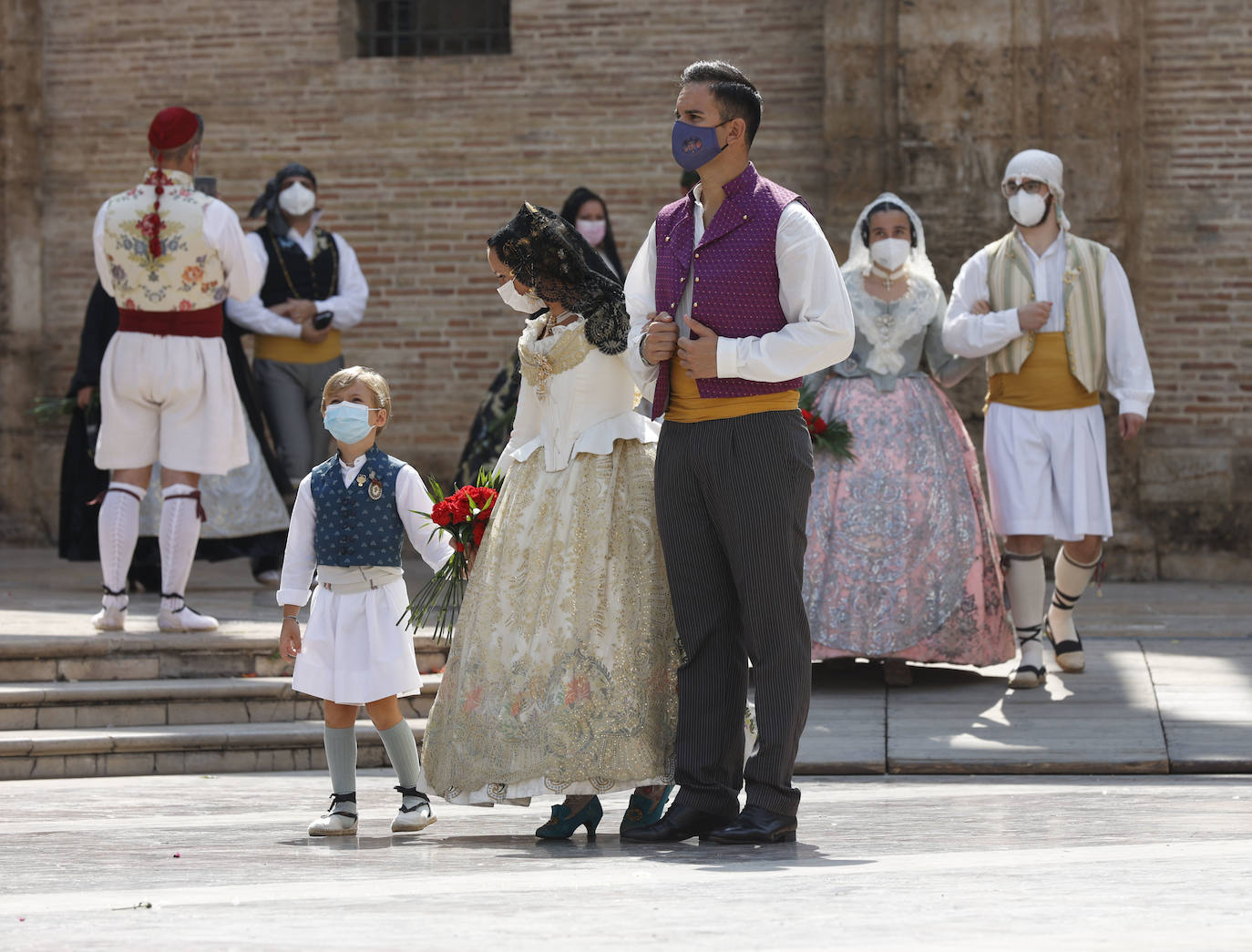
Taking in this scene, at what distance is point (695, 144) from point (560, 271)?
20.1 inches

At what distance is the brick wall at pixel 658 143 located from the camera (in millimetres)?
10883

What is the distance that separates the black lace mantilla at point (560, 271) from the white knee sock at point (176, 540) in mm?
2960

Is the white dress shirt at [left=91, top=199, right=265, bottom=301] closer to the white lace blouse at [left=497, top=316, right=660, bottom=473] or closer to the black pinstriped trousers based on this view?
the white lace blouse at [left=497, top=316, right=660, bottom=473]

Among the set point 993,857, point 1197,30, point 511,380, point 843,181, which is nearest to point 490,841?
point 993,857

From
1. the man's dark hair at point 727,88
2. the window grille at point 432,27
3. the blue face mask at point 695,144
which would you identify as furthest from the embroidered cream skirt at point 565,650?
the window grille at point 432,27

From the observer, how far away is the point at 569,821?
16.1ft

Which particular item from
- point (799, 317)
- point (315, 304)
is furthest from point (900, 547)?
point (315, 304)

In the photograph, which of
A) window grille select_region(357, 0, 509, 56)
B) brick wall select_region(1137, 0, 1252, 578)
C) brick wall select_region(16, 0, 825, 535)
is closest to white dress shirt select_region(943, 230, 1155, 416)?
brick wall select_region(1137, 0, 1252, 578)

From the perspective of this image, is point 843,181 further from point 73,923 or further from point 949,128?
point 73,923

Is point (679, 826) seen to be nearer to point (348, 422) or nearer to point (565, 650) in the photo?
point (565, 650)

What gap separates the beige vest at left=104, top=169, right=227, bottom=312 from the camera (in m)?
7.58

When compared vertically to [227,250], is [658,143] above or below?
above

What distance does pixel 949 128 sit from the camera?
10.9 m

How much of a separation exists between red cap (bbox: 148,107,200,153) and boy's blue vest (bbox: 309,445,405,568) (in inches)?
107
